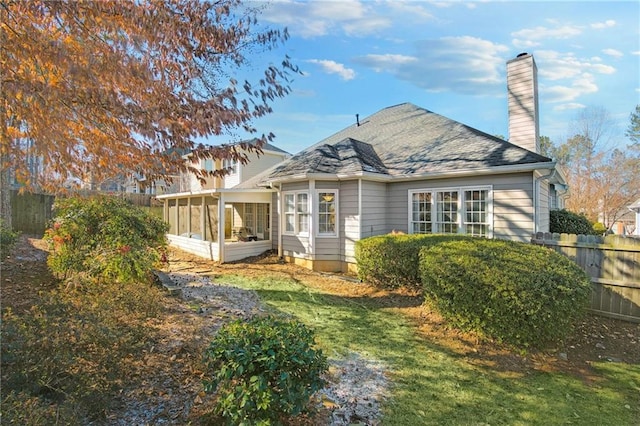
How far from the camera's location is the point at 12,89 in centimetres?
284

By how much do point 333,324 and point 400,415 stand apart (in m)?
2.54

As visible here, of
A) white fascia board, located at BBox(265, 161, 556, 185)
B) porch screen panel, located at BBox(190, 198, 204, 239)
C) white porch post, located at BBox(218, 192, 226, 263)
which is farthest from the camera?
porch screen panel, located at BBox(190, 198, 204, 239)

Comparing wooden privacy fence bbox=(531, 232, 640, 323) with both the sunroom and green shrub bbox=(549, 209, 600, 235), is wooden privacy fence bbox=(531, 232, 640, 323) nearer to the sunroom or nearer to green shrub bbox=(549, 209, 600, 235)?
green shrub bbox=(549, 209, 600, 235)

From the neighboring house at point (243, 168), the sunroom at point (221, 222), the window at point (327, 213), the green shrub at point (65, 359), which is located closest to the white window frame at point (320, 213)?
the window at point (327, 213)

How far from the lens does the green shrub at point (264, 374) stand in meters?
2.25

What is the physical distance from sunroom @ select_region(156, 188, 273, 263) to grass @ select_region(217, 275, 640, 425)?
7.09 metres

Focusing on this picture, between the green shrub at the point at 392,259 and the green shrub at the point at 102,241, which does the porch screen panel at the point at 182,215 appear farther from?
the green shrub at the point at 392,259

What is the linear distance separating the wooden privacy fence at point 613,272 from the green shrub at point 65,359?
7445mm

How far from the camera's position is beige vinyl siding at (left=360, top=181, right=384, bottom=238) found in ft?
31.9

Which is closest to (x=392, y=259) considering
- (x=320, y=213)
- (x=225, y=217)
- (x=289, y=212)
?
(x=320, y=213)

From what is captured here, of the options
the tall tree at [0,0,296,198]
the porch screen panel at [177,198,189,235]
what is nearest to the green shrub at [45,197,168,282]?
the tall tree at [0,0,296,198]

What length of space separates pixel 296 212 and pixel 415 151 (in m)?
4.58

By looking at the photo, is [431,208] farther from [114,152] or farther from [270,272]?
[114,152]

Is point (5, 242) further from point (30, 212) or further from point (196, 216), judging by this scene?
point (30, 212)
